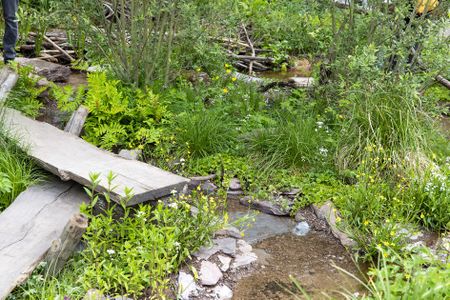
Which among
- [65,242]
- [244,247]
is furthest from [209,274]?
[65,242]

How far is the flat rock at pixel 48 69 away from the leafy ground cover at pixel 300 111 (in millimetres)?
826

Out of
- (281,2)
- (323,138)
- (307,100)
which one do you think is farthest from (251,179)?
(281,2)

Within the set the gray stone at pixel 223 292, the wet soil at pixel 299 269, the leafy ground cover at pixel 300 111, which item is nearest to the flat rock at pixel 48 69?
the leafy ground cover at pixel 300 111

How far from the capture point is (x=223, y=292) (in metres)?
4.34

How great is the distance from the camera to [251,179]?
6.01 metres

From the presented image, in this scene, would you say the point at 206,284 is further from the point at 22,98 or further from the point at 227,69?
the point at 227,69

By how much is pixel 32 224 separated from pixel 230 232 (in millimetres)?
1634

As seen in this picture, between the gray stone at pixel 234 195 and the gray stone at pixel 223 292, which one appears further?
the gray stone at pixel 234 195

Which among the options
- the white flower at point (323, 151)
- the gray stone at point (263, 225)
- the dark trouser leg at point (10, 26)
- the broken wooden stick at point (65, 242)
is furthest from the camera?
the dark trouser leg at point (10, 26)

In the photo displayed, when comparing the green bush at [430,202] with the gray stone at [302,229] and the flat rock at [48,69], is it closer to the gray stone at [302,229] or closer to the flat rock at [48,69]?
the gray stone at [302,229]

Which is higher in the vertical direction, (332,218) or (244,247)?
(332,218)

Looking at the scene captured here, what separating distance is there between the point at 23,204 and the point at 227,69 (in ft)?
13.7

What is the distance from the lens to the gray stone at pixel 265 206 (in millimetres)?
5664

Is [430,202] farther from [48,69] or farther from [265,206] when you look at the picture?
[48,69]
